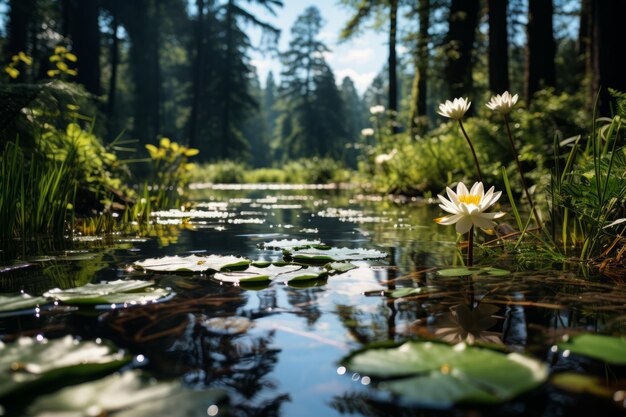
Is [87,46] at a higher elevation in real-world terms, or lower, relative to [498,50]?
higher

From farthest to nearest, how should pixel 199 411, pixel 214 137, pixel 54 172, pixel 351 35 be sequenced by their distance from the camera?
pixel 214 137, pixel 351 35, pixel 54 172, pixel 199 411

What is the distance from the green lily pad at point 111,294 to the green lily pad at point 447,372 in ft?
2.42

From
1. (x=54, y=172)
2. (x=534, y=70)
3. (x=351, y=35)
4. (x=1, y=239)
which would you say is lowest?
(x=1, y=239)

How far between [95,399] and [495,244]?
2.24 metres

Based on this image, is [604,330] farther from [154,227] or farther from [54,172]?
[154,227]

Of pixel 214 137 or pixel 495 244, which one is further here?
pixel 214 137

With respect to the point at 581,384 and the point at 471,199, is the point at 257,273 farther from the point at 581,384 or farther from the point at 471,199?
the point at 581,384

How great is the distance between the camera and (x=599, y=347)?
0.96m

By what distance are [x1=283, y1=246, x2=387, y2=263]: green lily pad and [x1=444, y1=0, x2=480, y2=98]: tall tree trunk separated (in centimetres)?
844

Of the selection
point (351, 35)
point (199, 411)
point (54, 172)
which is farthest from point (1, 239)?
point (351, 35)

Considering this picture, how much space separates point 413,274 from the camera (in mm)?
1943

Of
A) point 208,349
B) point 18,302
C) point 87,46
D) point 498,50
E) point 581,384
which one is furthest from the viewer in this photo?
point 87,46

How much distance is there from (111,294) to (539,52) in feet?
24.6

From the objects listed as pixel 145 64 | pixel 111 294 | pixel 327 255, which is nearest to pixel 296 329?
pixel 111 294
